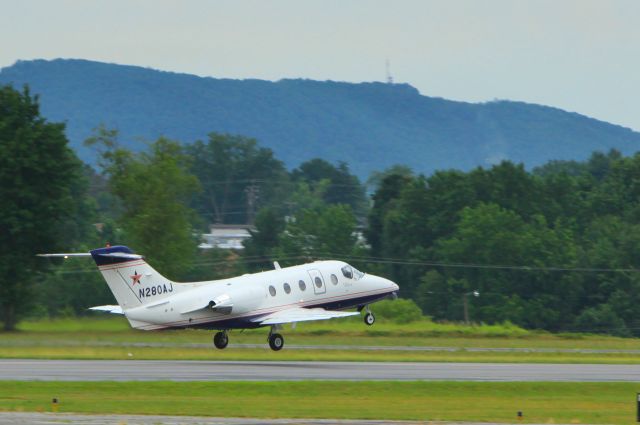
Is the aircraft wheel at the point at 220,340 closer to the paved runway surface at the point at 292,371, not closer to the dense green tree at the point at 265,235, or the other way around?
the paved runway surface at the point at 292,371

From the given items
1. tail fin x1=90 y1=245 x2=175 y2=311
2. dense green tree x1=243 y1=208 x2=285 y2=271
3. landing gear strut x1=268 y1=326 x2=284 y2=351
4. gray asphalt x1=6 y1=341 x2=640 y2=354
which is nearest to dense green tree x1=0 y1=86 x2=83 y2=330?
gray asphalt x1=6 y1=341 x2=640 y2=354

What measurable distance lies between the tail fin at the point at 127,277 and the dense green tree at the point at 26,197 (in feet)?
75.5

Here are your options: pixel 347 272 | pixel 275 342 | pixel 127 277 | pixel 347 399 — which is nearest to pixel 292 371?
pixel 275 342

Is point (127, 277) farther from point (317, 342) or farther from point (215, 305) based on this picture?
A: point (317, 342)

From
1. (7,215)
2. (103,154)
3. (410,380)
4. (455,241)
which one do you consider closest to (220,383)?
(410,380)

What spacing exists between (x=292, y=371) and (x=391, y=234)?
85.1 metres

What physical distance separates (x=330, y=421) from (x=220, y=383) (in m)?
8.39

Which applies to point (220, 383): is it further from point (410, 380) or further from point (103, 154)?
point (103, 154)

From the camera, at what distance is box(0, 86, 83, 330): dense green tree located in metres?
69.2

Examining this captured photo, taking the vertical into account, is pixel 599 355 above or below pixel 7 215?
below

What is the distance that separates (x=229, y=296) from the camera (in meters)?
48.5

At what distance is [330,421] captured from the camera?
1176 inches

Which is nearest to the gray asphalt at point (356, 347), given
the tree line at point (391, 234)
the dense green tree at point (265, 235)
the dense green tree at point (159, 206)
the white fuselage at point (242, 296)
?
the white fuselage at point (242, 296)

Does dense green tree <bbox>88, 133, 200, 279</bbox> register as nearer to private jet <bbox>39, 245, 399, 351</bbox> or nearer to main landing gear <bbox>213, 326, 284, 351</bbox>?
private jet <bbox>39, 245, 399, 351</bbox>
